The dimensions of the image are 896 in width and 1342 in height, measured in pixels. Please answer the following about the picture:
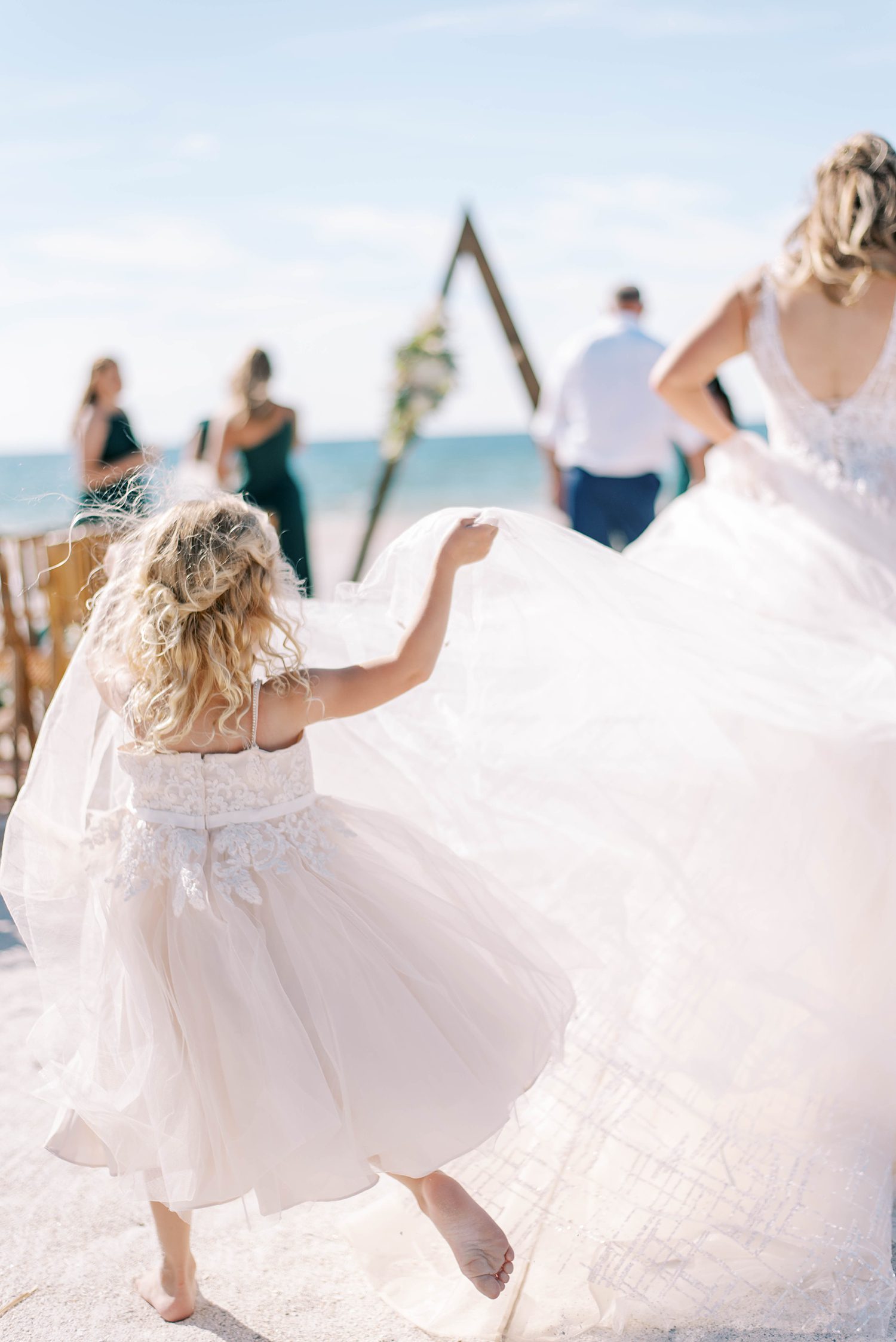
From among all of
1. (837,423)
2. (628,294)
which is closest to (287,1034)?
(837,423)

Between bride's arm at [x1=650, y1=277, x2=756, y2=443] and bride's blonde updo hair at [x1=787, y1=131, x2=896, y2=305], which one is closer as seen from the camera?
bride's blonde updo hair at [x1=787, y1=131, x2=896, y2=305]

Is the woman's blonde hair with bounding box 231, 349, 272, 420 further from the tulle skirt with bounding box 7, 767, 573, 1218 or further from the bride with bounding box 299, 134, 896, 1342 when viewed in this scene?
the tulle skirt with bounding box 7, 767, 573, 1218

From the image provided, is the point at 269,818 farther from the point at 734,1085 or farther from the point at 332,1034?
the point at 734,1085

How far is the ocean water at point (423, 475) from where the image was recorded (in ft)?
93.7

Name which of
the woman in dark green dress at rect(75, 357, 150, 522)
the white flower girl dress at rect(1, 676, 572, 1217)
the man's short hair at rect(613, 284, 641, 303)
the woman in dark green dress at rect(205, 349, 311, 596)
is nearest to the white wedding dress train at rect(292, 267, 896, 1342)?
the white flower girl dress at rect(1, 676, 572, 1217)

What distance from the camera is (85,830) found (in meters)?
1.88

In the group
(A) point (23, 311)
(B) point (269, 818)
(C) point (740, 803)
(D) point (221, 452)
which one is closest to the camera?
(B) point (269, 818)

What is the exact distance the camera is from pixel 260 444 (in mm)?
6254

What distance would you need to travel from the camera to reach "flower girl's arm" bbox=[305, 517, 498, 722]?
5.88 ft

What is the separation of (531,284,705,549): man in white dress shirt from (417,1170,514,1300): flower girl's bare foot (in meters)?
3.93

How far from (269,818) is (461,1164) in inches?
28.7

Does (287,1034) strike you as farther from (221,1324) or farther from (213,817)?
(221,1324)

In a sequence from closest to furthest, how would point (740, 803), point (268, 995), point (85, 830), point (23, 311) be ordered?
point (268, 995), point (85, 830), point (740, 803), point (23, 311)

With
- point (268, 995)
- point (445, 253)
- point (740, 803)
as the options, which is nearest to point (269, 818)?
point (268, 995)
